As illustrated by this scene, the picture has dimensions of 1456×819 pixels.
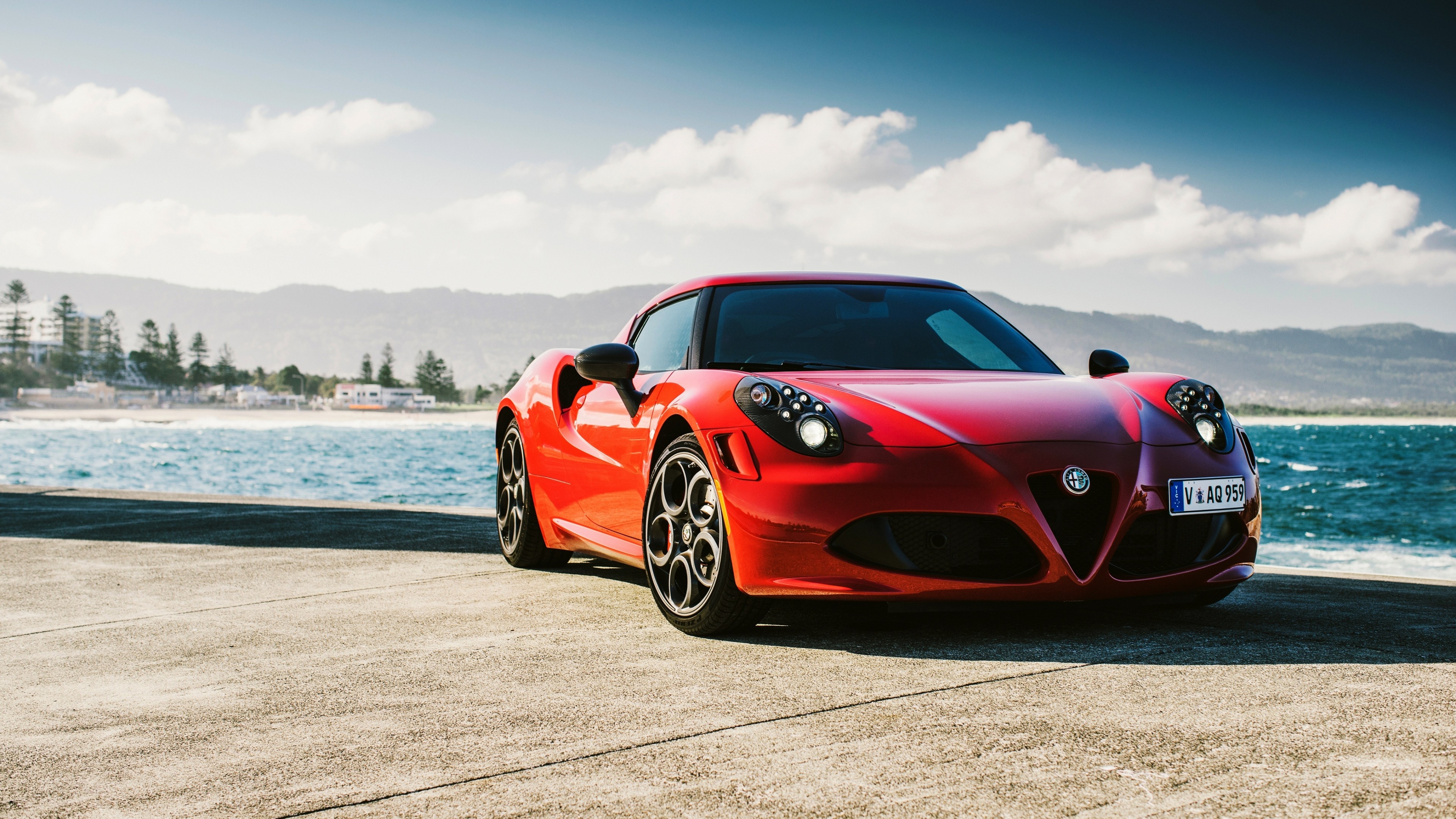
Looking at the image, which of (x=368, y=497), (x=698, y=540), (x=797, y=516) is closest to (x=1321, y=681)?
(x=797, y=516)

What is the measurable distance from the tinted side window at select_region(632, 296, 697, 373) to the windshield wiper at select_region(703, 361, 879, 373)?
0.67 ft

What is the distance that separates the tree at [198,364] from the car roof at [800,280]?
193755mm

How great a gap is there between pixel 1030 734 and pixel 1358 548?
2378cm

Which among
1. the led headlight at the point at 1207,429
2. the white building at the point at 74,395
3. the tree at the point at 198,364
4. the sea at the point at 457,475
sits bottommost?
the sea at the point at 457,475

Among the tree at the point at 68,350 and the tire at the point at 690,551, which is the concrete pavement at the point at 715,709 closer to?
the tire at the point at 690,551

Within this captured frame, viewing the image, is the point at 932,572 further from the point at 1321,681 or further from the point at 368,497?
the point at 368,497

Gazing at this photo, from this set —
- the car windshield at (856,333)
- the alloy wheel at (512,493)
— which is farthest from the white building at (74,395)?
the car windshield at (856,333)

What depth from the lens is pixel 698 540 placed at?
149 inches

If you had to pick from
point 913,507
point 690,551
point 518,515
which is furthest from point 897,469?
point 518,515

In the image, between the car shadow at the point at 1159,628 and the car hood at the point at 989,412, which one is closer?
the car shadow at the point at 1159,628

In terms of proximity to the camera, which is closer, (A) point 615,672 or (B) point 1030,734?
(B) point 1030,734

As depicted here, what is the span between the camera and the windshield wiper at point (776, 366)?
13.7ft

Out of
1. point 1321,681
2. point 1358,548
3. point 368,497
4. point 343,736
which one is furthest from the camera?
point 368,497

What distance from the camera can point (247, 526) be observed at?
845 cm
